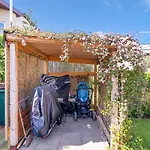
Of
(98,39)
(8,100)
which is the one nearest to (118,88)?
(98,39)

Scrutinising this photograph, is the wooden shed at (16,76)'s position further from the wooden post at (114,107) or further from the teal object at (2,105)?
the teal object at (2,105)

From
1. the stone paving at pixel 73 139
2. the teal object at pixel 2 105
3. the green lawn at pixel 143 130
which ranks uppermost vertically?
the teal object at pixel 2 105

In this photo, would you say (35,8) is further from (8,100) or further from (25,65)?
(8,100)

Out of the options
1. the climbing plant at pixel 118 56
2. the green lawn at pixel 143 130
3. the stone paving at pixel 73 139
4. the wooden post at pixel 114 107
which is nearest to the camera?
the climbing plant at pixel 118 56

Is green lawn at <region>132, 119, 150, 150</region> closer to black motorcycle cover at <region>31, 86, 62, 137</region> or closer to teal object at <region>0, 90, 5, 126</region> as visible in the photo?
black motorcycle cover at <region>31, 86, 62, 137</region>

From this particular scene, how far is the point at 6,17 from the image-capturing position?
12523 millimetres

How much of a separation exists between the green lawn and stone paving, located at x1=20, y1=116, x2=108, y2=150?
3.04 ft

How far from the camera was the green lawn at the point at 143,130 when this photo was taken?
169 inches

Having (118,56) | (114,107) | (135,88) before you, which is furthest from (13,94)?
(135,88)

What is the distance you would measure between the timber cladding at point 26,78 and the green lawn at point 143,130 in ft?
9.28

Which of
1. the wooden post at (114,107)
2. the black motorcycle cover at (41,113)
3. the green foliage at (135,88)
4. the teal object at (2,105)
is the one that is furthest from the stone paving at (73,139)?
the teal object at (2,105)

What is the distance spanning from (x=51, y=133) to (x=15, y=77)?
1.80 metres

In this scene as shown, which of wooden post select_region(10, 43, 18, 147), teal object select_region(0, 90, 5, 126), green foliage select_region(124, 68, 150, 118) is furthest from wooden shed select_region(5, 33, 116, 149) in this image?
Answer: teal object select_region(0, 90, 5, 126)

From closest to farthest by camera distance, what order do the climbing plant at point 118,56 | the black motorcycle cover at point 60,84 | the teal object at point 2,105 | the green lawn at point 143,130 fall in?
the climbing plant at point 118,56
the green lawn at point 143,130
the teal object at point 2,105
the black motorcycle cover at point 60,84
